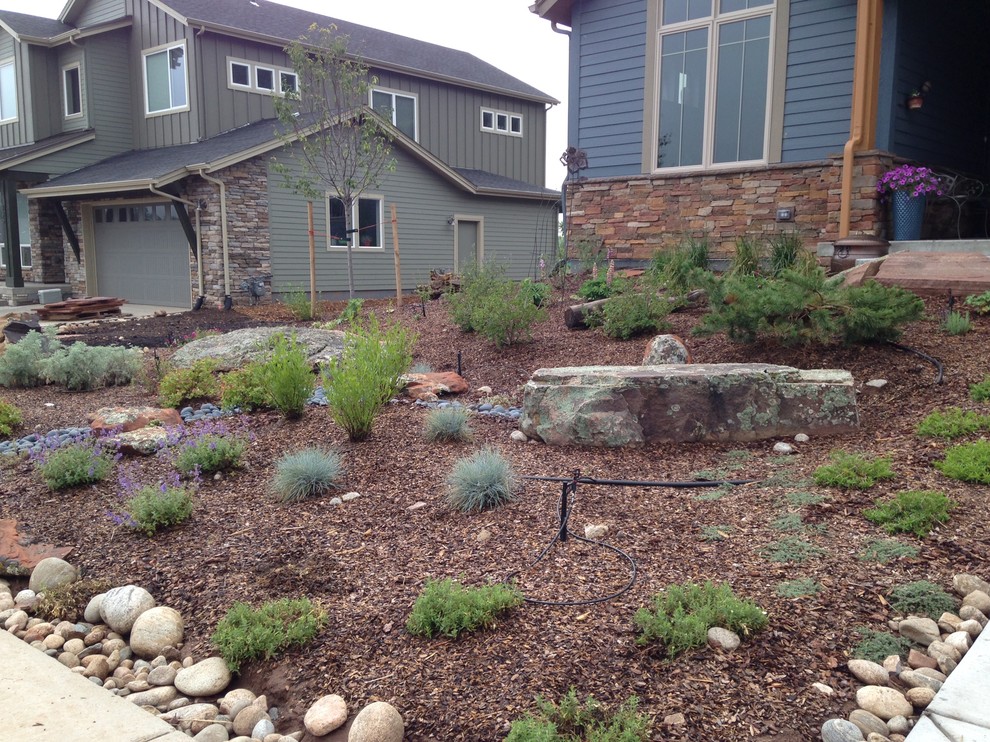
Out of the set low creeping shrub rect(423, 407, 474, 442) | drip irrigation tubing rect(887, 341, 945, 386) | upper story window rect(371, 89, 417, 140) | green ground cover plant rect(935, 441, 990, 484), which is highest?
upper story window rect(371, 89, 417, 140)

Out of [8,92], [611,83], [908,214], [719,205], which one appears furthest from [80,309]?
[908,214]

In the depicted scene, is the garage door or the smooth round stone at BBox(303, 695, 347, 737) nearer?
the smooth round stone at BBox(303, 695, 347, 737)

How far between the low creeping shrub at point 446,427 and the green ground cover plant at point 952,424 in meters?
2.52

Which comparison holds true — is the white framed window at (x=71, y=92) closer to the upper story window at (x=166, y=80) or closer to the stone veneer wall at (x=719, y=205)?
the upper story window at (x=166, y=80)

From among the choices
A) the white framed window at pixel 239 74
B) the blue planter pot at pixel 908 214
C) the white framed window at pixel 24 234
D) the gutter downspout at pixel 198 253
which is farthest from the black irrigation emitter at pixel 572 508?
the white framed window at pixel 24 234

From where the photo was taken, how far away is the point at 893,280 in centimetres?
619

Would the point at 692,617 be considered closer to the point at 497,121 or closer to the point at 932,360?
the point at 932,360

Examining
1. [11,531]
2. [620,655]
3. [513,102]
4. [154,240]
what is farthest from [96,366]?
[513,102]

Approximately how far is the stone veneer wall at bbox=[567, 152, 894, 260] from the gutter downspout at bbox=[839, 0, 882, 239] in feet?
0.36

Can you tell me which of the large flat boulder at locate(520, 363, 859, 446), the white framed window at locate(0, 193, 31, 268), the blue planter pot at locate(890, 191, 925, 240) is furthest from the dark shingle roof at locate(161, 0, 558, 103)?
the large flat boulder at locate(520, 363, 859, 446)

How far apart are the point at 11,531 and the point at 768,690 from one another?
3474 millimetres

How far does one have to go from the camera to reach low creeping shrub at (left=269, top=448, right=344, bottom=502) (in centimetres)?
385

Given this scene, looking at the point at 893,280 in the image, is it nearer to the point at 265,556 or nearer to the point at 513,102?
the point at 265,556

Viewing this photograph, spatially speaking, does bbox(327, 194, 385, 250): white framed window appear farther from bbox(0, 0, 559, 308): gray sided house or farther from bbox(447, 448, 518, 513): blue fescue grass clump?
bbox(447, 448, 518, 513): blue fescue grass clump
